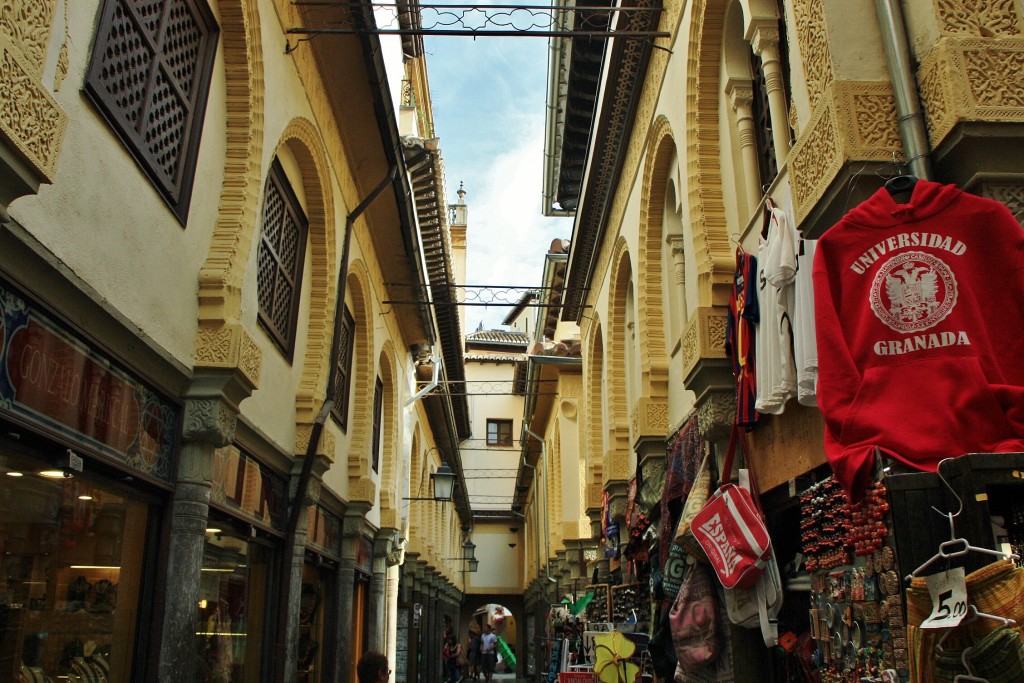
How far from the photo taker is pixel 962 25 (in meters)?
3.93

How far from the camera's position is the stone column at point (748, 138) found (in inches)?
258

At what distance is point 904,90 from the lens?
159 inches

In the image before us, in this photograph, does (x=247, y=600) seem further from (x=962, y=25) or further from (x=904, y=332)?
(x=962, y=25)

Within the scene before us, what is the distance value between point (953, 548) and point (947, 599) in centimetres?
16

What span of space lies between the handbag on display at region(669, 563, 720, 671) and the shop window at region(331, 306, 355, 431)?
5968 mm

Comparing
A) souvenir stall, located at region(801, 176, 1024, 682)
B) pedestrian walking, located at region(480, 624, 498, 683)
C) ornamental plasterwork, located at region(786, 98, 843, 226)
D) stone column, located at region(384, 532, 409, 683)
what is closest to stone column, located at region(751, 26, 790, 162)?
ornamental plasterwork, located at region(786, 98, 843, 226)

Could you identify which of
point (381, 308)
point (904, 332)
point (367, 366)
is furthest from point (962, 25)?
point (381, 308)

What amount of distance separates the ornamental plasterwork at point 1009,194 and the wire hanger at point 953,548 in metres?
1.61

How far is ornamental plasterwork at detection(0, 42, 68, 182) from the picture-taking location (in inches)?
126

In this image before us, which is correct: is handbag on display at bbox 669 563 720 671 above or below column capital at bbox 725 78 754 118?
below

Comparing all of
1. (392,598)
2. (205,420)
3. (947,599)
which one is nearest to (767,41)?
(947,599)

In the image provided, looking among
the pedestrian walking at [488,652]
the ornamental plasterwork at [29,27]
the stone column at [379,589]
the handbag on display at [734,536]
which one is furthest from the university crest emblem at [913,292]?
the pedestrian walking at [488,652]

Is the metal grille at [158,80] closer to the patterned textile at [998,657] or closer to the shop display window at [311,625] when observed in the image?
the patterned textile at [998,657]

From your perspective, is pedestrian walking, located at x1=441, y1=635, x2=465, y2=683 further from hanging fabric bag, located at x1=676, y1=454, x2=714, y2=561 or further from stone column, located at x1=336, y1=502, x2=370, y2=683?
hanging fabric bag, located at x1=676, y1=454, x2=714, y2=561
